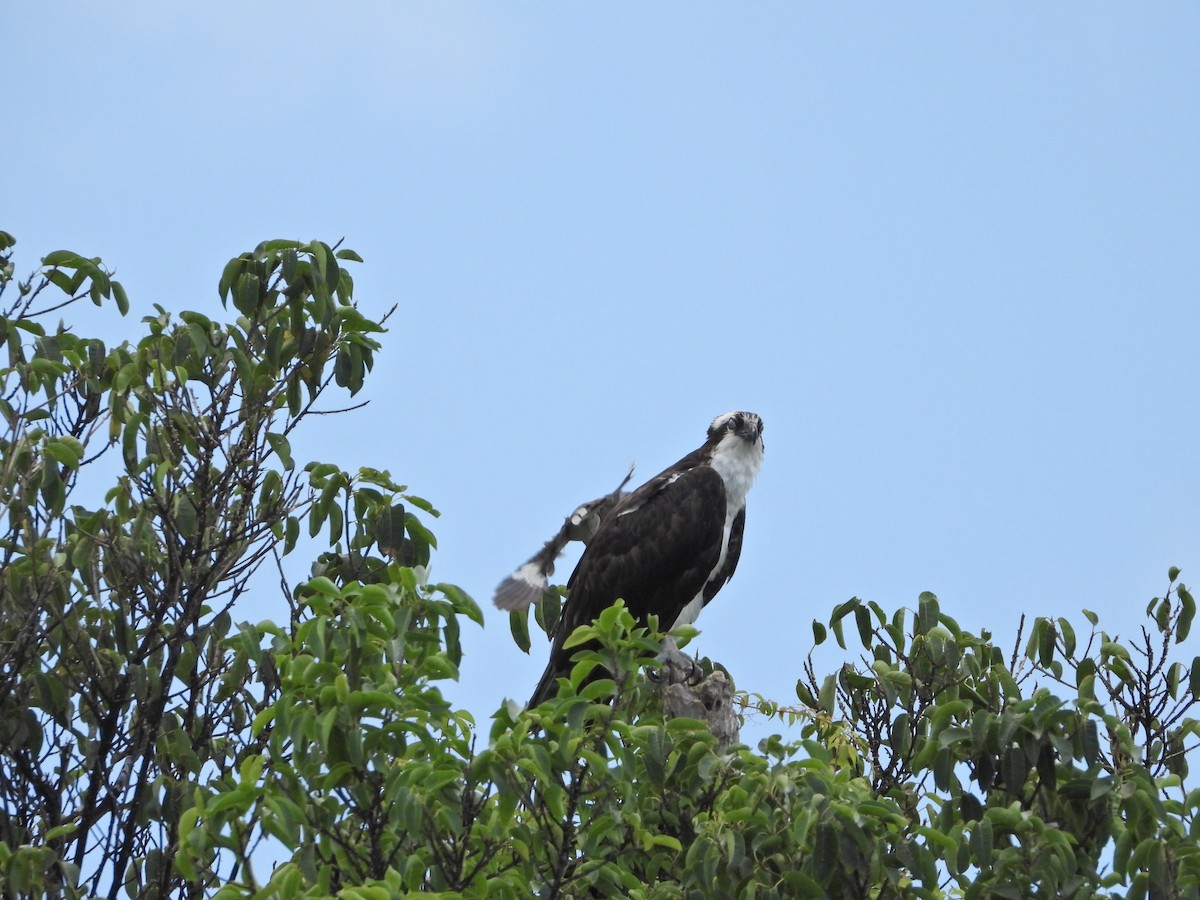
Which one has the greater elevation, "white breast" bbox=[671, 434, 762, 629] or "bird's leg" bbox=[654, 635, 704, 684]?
"white breast" bbox=[671, 434, 762, 629]

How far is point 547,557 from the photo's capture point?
9.20 m

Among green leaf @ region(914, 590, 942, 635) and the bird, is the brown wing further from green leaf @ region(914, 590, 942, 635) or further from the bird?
green leaf @ region(914, 590, 942, 635)

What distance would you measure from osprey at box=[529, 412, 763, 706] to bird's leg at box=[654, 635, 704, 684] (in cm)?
151

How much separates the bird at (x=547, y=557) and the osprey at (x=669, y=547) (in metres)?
0.11

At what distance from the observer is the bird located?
346 inches

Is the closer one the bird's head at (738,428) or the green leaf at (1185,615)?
the green leaf at (1185,615)

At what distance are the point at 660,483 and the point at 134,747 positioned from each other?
428cm

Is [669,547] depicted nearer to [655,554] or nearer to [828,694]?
[655,554]

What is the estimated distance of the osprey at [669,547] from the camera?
944 cm

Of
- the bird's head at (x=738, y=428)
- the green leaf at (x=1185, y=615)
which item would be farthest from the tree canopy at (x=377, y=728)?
the bird's head at (x=738, y=428)

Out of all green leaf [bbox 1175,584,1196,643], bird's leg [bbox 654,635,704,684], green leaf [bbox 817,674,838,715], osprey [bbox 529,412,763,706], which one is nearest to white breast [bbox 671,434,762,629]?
osprey [bbox 529,412,763,706]

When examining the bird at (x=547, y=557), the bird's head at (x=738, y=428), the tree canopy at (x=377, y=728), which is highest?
the bird's head at (x=738, y=428)

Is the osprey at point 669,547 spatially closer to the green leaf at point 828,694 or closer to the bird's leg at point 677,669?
the bird's leg at point 677,669

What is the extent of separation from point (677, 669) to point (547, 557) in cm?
174
